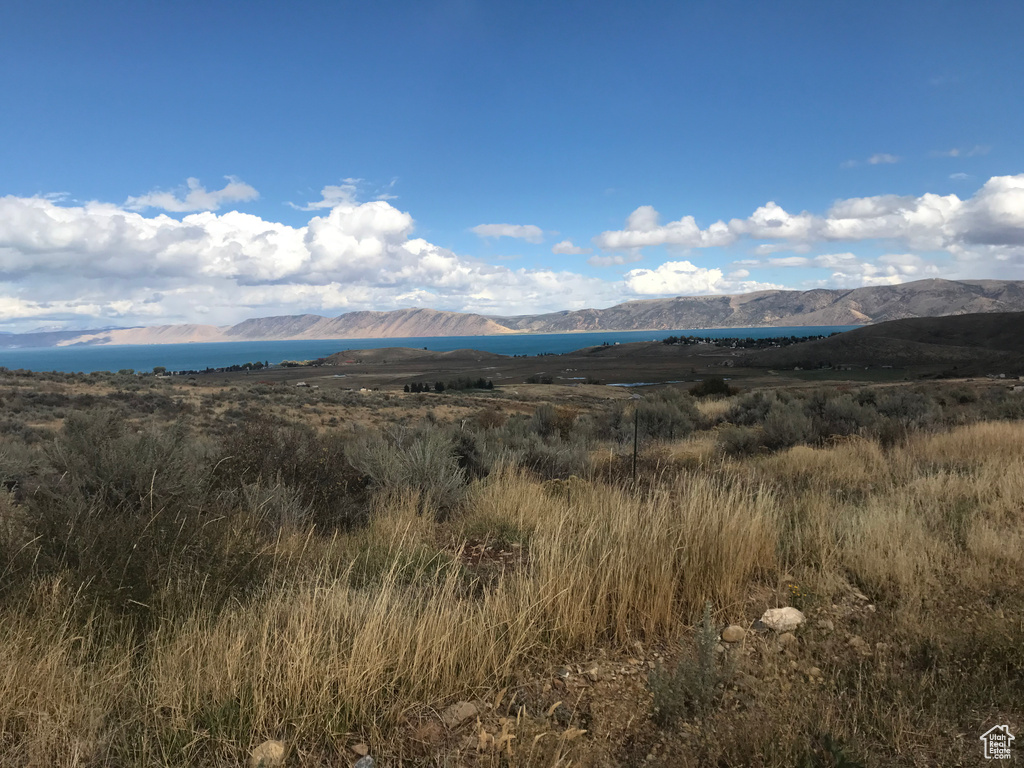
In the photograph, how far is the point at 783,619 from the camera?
3.46m

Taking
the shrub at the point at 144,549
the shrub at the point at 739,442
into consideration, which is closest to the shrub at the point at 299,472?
the shrub at the point at 144,549

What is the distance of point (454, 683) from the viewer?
109 inches

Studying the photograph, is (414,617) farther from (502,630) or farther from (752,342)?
(752,342)

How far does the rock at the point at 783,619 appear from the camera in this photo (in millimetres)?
3422

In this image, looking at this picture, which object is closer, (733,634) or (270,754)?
(270,754)

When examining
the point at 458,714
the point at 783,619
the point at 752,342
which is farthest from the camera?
the point at 752,342

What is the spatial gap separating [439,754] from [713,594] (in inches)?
88.1

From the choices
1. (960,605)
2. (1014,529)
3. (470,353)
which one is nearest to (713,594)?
(960,605)

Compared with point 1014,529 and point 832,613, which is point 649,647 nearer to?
point 832,613

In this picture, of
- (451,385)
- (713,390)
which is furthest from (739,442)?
(451,385)

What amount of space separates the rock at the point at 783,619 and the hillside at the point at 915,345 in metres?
65.6

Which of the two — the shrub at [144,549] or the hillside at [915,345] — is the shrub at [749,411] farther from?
the hillside at [915,345]

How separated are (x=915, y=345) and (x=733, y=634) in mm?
85371

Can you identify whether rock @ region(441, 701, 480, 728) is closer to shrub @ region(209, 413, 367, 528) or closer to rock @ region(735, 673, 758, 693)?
rock @ region(735, 673, 758, 693)
